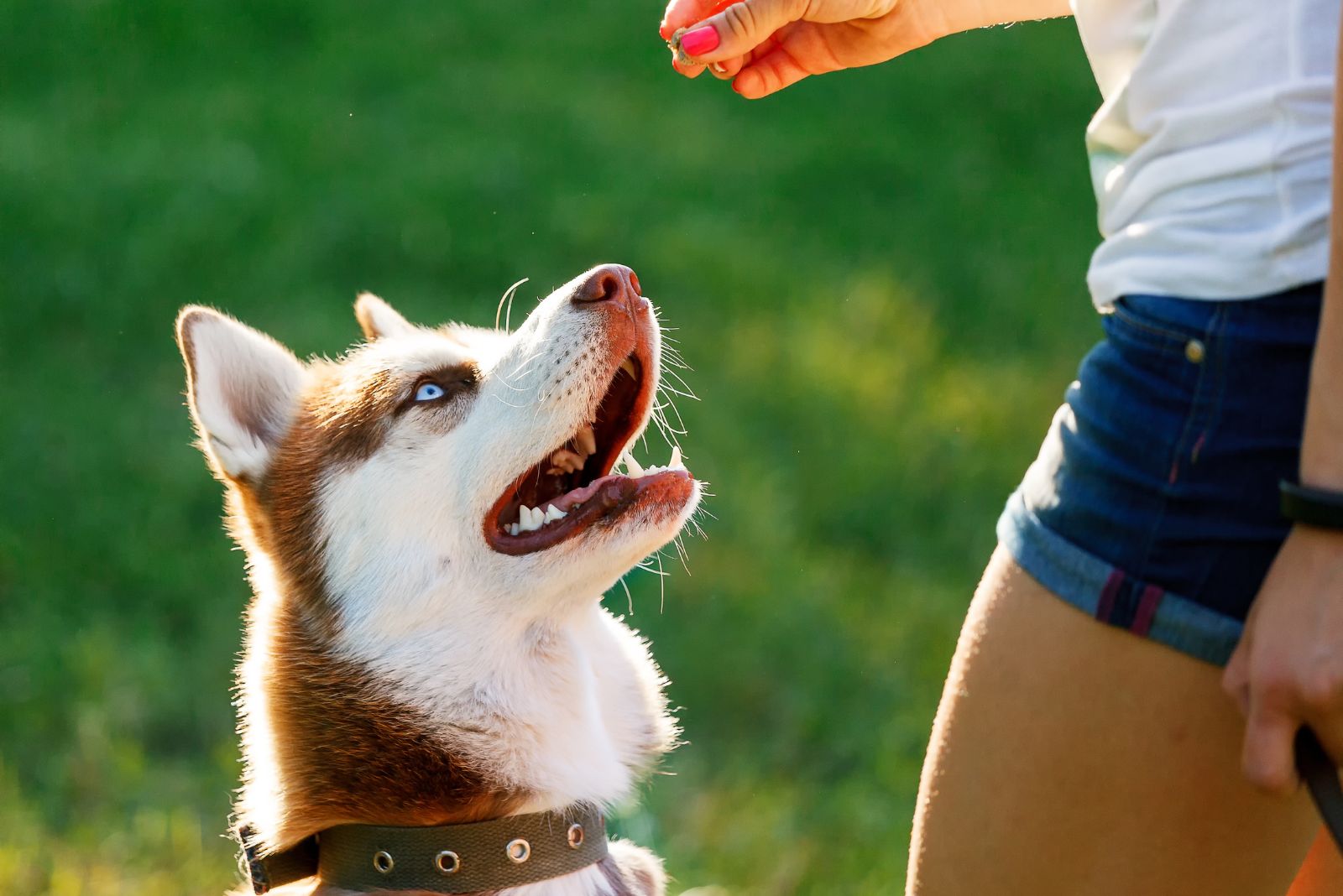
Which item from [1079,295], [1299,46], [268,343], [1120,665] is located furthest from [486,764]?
[1079,295]

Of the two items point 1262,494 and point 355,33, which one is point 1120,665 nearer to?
point 1262,494

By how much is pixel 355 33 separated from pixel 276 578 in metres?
6.69

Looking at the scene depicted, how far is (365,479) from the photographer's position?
2783mm

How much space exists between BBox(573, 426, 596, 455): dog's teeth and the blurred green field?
150 cm

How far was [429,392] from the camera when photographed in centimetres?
288

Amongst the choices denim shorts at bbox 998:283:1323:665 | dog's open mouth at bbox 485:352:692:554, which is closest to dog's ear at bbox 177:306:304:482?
dog's open mouth at bbox 485:352:692:554

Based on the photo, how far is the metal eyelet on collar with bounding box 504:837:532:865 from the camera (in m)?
2.43

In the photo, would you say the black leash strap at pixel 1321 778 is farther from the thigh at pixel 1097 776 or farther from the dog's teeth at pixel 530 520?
the dog's teeth at pixel 530 520

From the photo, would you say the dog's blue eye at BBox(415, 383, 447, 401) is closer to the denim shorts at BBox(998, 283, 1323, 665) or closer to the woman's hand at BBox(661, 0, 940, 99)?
the woman's hand at BBox(661, 0, 940, 99)

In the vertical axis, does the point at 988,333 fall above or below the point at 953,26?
below

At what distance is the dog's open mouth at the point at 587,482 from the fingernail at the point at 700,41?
58 centimetres

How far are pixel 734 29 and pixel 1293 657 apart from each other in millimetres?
1464

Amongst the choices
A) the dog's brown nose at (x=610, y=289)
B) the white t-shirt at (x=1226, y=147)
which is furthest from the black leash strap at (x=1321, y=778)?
the dog's brown nose at (x=610, y=289)

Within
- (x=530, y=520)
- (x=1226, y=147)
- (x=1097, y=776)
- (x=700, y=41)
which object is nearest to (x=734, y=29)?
(x=700, y=41)
